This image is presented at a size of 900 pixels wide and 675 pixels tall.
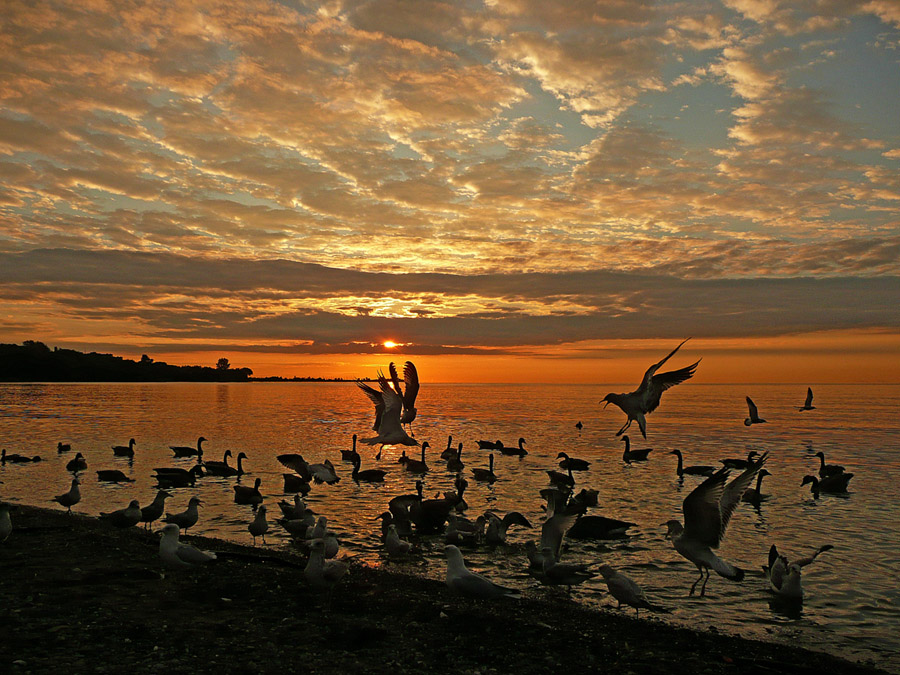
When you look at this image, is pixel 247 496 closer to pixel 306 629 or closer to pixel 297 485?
pixel 297 485

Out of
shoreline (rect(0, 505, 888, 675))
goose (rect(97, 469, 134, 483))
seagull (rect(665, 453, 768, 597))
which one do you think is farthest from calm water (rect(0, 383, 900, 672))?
shoreline (rect(0, 505, 888, 675))

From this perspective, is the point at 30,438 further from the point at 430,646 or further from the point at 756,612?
the point at 756,612

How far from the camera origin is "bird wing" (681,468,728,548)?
36.1ft

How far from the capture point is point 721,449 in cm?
3959

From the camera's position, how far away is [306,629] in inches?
365

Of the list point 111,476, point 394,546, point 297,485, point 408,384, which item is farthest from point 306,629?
point 111,476

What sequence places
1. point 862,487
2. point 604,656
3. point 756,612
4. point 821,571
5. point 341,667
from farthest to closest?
1. point 862,487
2. point 821,571
3. point 756,612
4. point 604,656
5. point 341,667

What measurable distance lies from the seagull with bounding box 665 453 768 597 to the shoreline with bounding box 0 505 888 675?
184cm

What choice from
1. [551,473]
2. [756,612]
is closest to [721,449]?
[551,473]

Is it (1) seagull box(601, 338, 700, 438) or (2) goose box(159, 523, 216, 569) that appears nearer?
(2) goose box(159, 523, 216, 569)

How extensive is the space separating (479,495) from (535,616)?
13.1 metres

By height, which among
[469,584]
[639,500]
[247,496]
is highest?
[469,584]

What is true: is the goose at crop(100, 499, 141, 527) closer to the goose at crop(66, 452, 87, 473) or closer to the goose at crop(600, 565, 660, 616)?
the goose at crop(600, 565, 660, 616)

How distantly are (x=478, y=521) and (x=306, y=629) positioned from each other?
7.69 meters
